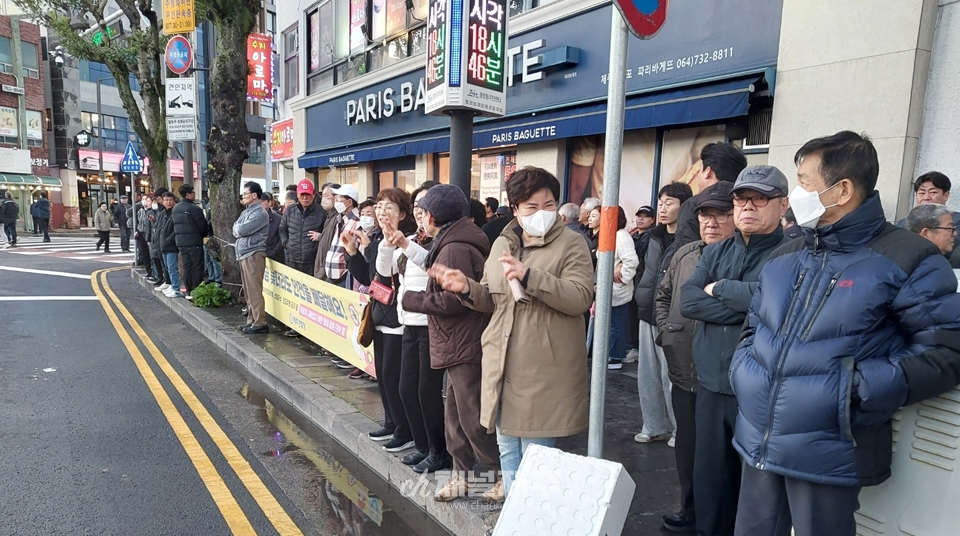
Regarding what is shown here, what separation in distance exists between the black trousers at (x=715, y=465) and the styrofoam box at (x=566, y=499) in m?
0.53

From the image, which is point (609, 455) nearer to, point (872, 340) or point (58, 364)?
point (872, 340)

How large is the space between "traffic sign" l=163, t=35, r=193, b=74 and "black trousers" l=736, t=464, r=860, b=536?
11894 mm

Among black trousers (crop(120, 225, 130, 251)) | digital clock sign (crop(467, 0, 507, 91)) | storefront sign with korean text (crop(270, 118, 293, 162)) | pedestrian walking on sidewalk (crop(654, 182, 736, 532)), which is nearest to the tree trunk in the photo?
digital clock sign (crop(467, 0, 507, 91))

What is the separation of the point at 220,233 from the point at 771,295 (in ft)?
29.1

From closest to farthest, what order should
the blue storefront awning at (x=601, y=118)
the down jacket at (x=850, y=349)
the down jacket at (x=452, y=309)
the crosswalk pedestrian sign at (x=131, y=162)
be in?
the down jacket at (x=850, y=349)
the down jacket at (x=452, y=309)
the blue storefront awning at (x=601, y=118)
the crosswalk pedestrian sign at (x=131, y=162)

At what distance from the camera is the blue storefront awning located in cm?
623

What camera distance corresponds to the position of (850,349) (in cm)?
182

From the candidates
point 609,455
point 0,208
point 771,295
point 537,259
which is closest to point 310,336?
point 609,455

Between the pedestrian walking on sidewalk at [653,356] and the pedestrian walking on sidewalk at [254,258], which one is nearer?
the pedestrian walking on sidewalk at [653,356]

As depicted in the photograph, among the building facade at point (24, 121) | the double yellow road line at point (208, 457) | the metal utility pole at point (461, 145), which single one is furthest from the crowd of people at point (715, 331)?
the building facade at point (24, 121)

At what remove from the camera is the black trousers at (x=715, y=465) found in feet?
8.51

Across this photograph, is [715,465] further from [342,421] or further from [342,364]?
[342,364]

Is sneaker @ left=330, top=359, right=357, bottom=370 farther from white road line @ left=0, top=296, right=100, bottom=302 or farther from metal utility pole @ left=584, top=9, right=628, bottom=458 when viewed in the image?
white road line @ left=0, top=296, right=100, bottom=302

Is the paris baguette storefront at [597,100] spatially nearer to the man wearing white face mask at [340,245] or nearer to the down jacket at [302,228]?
the man wearing white face mask at [340,245]
